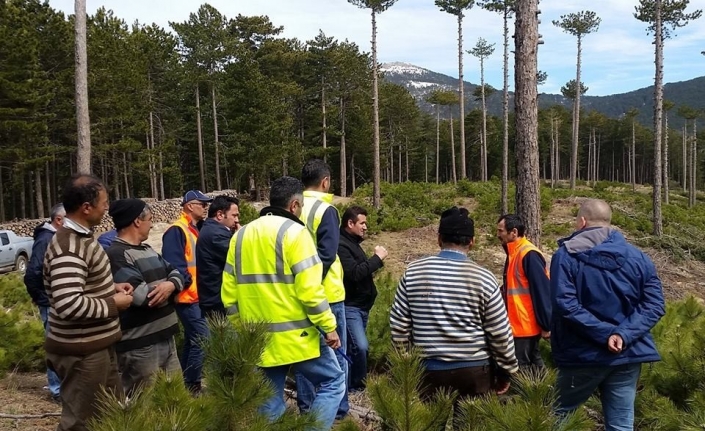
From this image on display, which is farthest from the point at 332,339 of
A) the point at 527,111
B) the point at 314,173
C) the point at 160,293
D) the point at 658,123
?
the point at 658,123

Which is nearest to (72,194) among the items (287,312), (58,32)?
(287,312)

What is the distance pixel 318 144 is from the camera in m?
38.8

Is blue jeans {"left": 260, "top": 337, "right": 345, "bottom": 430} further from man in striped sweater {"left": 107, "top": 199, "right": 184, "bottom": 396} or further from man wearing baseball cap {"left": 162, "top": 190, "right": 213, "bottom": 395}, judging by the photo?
man wearing baseball cap {"left": 162, "top": 190, "right": 213, "bottom": 395}

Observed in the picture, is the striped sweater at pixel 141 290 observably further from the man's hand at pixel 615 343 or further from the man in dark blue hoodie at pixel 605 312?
the man's hand at pixel 615 343

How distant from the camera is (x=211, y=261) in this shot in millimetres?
4273

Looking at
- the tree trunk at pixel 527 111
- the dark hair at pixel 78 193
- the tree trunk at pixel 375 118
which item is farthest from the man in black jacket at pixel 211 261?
the tree trunk at pixel 375 118

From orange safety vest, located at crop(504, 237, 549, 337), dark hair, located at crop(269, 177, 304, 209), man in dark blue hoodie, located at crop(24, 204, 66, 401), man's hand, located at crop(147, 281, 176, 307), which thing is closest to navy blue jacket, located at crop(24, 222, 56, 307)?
man in dark blue hoodie, located at crop(24, 204, 66, 401)

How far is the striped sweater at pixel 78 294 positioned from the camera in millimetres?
2582

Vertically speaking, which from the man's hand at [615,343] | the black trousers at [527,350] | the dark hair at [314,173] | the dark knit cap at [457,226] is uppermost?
the dark hair at [314,173]

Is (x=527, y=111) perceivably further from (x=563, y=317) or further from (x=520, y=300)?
(x=563, y=317)

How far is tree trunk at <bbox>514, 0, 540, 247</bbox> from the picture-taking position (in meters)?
6.52

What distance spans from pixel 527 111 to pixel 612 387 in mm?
4308

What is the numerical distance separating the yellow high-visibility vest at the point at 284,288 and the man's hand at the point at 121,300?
633mm

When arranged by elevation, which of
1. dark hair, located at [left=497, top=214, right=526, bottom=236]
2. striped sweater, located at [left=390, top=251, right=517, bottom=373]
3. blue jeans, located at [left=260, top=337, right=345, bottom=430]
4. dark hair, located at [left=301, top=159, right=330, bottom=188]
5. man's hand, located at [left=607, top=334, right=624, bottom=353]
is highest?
dark hair, located at [left=301, top=159, right=330, bottom=188]
